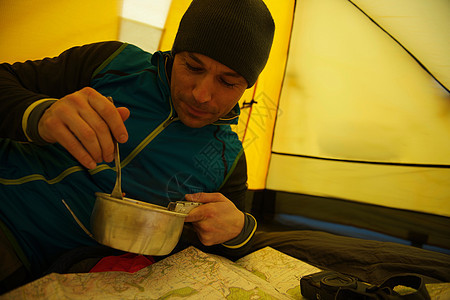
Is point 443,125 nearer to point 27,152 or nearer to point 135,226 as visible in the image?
point 135,226

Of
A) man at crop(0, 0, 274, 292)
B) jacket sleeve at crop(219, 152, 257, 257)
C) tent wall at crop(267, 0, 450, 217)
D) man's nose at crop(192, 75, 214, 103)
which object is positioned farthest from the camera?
tent wall at crop(267, 0, 450, 217)

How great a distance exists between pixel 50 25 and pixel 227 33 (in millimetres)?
844

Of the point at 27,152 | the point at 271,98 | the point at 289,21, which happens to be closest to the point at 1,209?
the point at 27,152

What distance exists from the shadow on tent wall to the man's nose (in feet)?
4.44

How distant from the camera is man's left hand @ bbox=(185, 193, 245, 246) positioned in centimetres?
76

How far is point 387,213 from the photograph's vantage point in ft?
5.69

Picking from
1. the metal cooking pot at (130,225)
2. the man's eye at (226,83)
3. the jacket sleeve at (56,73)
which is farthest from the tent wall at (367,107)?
the metal cooking pot at (130,225)

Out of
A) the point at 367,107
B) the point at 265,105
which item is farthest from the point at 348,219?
the point at 265,105

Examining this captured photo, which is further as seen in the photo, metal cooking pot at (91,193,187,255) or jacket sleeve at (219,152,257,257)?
jacket sleeve at (219,152,257,257)

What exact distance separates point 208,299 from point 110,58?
0.85 meters

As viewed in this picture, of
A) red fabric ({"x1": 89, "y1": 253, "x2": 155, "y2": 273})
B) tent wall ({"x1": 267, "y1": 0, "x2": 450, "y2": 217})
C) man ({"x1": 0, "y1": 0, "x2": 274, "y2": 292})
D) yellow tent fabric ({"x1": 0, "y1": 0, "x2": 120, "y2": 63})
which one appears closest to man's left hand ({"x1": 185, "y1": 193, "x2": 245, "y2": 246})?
man ({"x1": 0, "y1": 0, "x2": 274, "y2": 292})

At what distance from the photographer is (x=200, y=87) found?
794 millimetres

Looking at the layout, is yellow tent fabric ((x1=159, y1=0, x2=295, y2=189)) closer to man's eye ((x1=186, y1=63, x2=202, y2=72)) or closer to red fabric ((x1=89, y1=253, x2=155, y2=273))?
man's eye ((x1=186, y1=63, x2=202, y2=72))

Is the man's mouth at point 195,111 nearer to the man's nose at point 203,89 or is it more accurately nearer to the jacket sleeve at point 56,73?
the man's nose at point 203,89
